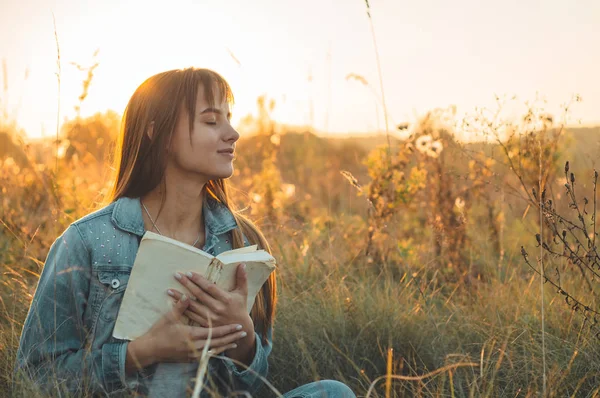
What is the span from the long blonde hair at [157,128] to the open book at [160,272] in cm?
48

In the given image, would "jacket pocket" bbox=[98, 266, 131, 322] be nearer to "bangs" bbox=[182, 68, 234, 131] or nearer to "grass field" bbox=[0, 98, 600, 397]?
"grass field" bbox=[0, 98, 600, 397]

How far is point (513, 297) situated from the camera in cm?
325

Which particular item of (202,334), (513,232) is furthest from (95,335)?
(513,232)

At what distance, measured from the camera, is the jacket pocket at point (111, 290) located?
223 cm

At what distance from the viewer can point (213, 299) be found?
208 centimetres

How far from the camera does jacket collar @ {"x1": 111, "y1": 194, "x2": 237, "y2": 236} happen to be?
7.73 ft

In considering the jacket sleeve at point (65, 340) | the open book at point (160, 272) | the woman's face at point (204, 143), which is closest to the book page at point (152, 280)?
the open book at point (160, 272)

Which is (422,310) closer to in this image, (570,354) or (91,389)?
(570,354)

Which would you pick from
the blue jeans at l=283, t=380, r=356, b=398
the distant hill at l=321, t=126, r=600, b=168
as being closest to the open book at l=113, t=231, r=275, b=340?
the blue jeans at l=283, t=380, r=356, b=398

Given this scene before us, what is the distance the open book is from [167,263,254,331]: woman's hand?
0.02 meters

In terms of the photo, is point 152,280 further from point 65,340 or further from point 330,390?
point 330,390

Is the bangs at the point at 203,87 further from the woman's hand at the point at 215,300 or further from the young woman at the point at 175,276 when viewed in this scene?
the woman's hand at the point at 215,300

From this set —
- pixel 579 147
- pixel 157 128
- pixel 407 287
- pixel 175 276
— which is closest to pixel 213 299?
pixel 175 276

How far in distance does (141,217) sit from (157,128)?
36cm
